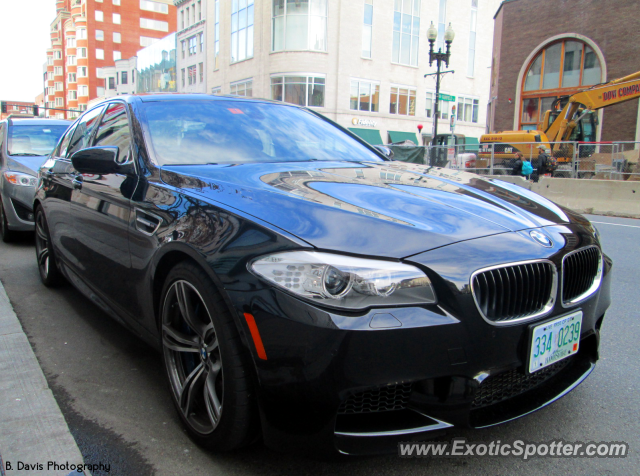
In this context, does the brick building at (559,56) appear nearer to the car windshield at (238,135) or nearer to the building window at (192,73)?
the building window at (192,73)

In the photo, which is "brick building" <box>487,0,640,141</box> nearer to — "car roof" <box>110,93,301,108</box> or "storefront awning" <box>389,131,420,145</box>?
"storefront awning" <box>389,131,420,145</box>

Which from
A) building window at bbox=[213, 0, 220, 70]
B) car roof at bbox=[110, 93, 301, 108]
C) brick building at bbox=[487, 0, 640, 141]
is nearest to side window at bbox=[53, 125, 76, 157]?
car roof at bbox=[110, 93, 301, 108]

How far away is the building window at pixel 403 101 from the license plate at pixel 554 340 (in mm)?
40369

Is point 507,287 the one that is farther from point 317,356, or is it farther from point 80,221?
point 80,221

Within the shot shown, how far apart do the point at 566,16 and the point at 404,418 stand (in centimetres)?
3617

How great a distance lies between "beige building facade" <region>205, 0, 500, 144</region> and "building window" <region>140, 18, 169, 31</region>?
153ft

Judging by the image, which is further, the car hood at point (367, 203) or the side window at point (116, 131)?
the side window at point (116, 131)

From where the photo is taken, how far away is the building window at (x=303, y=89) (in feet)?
123

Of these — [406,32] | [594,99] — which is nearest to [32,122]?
[594,99]

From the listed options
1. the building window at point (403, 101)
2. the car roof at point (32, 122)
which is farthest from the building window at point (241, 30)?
the car roof at point (32, 122)

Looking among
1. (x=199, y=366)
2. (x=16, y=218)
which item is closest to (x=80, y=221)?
(x=199, y=366)

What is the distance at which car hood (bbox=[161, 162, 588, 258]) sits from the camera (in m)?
1.86

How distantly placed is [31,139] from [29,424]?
6.43 m

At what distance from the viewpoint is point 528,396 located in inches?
81.5
